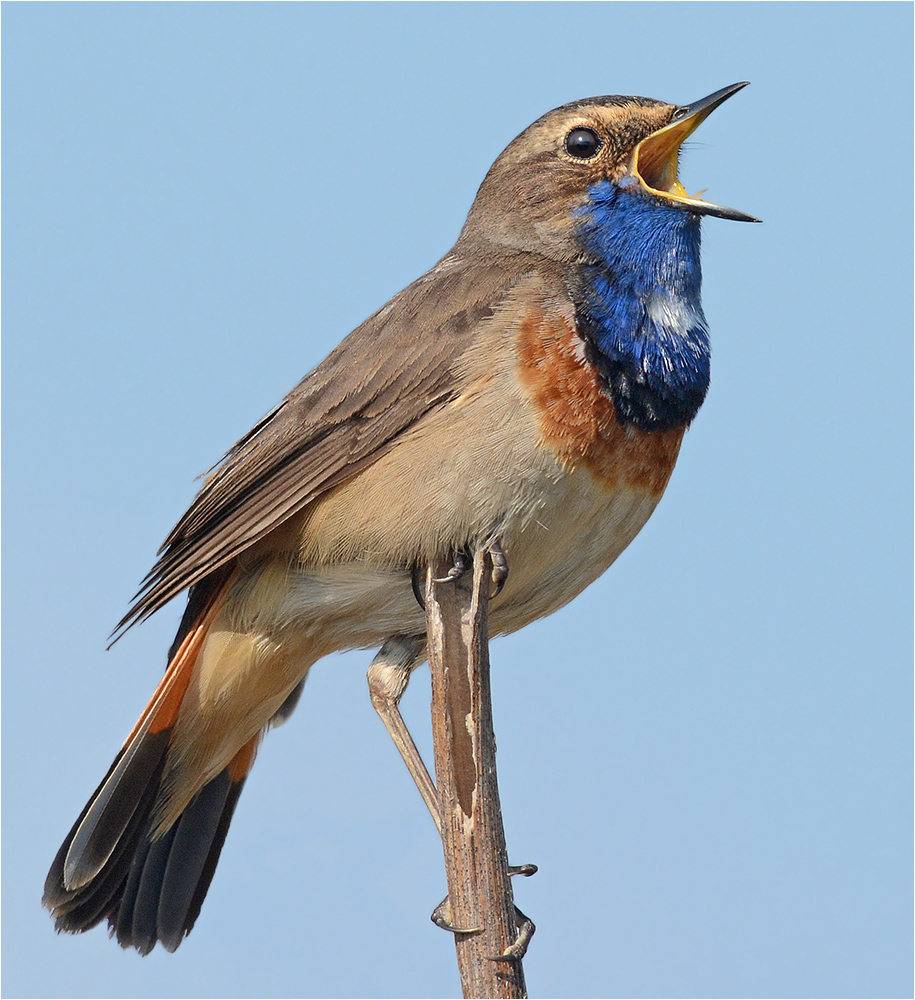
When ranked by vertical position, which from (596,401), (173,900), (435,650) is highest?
(596,401)

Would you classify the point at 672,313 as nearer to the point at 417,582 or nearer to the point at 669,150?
the point at 669,150

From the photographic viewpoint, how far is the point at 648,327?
555 cm

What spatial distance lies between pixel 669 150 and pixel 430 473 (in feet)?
6.44

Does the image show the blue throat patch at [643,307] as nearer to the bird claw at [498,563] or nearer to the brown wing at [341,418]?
the brown wing at [341,418]

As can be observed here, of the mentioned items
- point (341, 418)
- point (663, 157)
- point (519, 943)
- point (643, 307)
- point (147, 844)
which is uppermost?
point (663, 157)

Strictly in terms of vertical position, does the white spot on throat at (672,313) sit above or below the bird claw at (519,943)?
above

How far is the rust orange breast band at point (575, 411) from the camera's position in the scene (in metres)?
5.24

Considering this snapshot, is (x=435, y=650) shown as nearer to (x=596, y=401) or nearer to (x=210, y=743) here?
(x=596, y=401)

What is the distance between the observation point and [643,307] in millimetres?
5590

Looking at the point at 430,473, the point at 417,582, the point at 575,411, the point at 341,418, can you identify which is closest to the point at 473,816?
the point at 417,582

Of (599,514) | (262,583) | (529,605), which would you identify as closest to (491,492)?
(599,514)

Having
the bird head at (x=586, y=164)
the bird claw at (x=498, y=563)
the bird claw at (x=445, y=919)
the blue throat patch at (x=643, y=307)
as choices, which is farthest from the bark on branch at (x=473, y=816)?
the bird head at (x=586, y=164)

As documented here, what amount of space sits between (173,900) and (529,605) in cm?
216

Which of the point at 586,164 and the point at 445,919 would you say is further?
the point at 586,164
